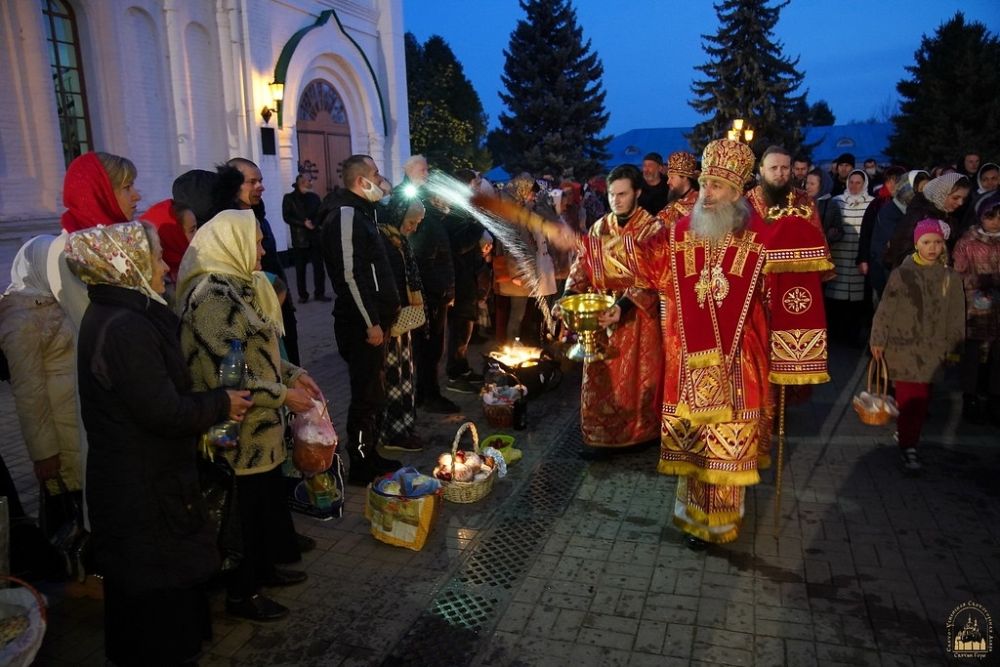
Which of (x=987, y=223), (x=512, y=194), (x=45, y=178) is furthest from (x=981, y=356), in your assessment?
(x=45, y=178)

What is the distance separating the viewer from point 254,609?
3.60 metres

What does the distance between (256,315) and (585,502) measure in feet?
8.67

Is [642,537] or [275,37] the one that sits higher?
[275,37]

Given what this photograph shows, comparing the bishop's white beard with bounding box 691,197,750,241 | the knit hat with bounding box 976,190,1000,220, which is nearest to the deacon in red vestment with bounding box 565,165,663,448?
the bishop's white beard with bounding box 691,197,750,241

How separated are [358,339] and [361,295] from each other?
352mm

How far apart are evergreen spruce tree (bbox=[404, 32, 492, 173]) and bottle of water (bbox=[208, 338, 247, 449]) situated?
2122 centimetres

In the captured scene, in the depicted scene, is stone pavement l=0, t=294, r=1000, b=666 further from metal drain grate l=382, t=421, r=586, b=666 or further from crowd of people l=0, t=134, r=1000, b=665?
crowd of people l=0, t=134, r=1000, b=665

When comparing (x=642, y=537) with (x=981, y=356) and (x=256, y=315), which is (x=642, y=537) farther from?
(x=981, y=356)

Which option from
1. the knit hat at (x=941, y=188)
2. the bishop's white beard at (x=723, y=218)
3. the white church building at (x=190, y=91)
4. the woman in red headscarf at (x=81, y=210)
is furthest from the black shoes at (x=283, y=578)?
the white church building at (x=190, y=91)

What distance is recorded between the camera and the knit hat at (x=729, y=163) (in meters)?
3.81

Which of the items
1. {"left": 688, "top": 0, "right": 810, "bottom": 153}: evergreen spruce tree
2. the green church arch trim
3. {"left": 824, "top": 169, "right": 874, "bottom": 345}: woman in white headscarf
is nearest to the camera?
{"left": 824, "top": 169, "right": 874, "bottom": 345}: woman in white headscarf

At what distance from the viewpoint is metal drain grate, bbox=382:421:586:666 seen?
3402mm

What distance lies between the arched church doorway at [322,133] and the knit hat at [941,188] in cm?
1145

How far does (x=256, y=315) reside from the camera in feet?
10.9
